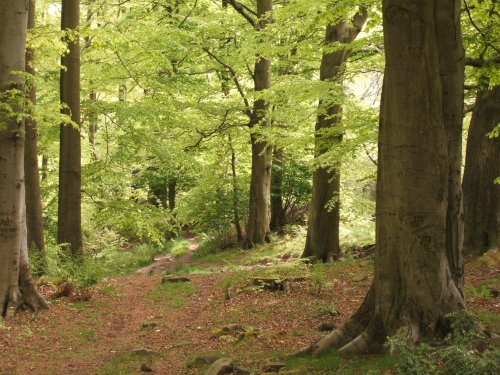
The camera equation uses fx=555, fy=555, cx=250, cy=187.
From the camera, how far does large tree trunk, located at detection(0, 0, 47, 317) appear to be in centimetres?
906

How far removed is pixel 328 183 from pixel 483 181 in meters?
4.06

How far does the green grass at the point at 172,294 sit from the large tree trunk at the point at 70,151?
8.04 feet

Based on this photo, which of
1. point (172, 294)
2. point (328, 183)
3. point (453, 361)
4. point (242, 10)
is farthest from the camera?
point (242, 10)

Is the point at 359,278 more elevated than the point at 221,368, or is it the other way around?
the point at 359,278

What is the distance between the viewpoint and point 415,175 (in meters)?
5.73

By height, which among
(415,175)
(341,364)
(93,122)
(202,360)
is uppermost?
(93,122)

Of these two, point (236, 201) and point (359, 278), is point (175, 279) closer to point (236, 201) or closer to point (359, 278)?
point (359, 278)

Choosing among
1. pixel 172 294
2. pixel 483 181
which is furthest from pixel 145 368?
pixel 483 181

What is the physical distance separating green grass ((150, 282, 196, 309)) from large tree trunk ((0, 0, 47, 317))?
300 centimetres

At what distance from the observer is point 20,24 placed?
910 centimetres

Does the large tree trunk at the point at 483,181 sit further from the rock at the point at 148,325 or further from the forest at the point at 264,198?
the rock at the point at 148,325

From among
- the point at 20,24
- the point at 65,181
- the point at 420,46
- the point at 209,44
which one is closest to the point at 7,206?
the point at 20,24

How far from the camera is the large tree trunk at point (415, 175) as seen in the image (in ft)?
18.8

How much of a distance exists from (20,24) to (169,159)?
288 inches
